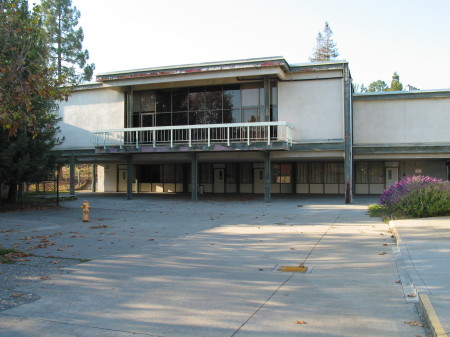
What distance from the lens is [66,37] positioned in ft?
141

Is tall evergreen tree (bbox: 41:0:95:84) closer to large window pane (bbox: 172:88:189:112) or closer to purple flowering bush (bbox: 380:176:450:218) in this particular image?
large window pane (bbox: 172:88:189:112)

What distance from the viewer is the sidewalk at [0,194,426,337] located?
4.82 m

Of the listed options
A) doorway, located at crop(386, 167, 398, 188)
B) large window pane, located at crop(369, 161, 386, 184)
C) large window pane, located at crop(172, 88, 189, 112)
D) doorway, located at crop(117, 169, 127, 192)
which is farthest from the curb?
doorway, located at crop(117, 169, 127, 192)

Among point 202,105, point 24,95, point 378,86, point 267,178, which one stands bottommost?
point 267,178

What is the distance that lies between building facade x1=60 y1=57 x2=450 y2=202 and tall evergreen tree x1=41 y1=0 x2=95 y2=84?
56.1 feet

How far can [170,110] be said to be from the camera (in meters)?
26.1

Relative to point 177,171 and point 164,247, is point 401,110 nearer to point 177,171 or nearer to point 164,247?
point 177,171

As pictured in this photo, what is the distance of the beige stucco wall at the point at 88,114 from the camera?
89.0ft

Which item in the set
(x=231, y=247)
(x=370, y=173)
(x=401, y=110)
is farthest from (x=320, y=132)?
(x=231, y=247)

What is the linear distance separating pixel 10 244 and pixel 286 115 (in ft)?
54.5

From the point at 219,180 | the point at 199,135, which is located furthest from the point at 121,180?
the point at 199,135

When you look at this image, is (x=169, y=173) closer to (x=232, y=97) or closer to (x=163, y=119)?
(x=163, y=119)

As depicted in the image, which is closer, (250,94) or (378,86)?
(250,94)

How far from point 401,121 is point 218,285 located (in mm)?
21531
